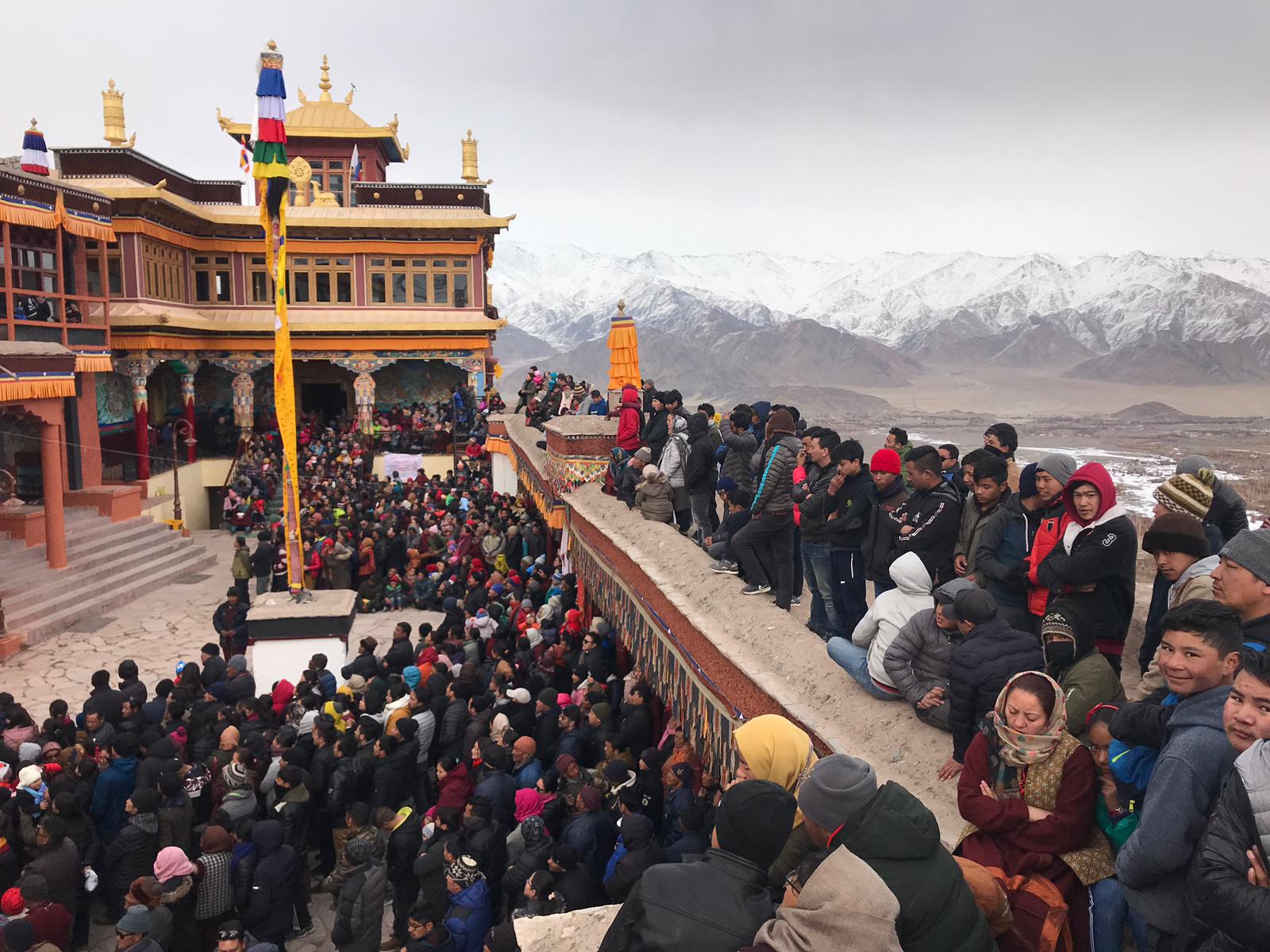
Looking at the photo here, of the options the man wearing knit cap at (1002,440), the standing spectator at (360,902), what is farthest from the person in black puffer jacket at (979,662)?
the standing spectator at (360,902)

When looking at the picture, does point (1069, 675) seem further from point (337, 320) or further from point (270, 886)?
point (337, 320)

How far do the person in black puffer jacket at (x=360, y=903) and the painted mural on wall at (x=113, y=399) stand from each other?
22109mm

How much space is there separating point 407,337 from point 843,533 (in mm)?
24667

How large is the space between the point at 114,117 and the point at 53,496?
1597cm

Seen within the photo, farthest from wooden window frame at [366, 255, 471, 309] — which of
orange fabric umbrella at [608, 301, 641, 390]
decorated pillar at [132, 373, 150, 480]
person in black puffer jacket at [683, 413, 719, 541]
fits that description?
person in black puffer jacket at [683, 413, 719, 541]

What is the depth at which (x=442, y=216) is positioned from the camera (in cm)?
2883

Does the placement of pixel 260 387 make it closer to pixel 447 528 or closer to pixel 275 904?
pixel 447 528

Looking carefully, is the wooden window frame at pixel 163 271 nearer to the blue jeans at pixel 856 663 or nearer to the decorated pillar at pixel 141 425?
the decorated pillar at pixel 141 425

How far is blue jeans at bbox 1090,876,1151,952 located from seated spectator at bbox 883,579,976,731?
123 centimetres

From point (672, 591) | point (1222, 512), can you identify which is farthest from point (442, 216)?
point (1222, 512)

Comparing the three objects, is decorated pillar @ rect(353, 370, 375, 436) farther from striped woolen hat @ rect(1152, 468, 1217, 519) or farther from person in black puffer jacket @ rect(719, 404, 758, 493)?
striped woolen hat @ rect(1152, 468, 1217, 519)

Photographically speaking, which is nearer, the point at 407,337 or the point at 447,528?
the point at 447,528

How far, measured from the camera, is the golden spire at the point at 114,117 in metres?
26.2

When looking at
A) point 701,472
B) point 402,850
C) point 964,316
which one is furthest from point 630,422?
point 964,316
